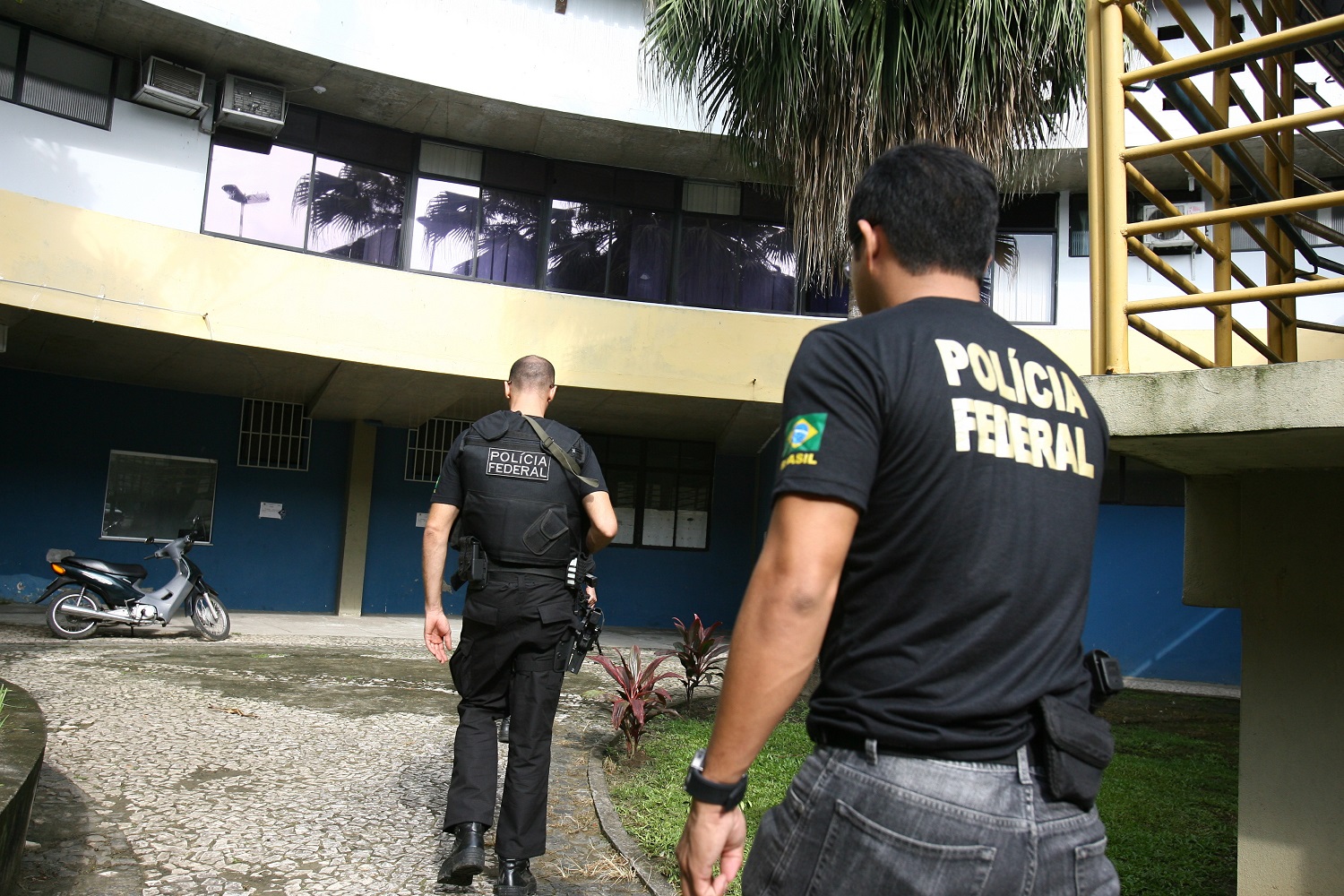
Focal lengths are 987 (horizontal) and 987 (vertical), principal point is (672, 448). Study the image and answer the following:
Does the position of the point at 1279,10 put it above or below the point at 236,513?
above

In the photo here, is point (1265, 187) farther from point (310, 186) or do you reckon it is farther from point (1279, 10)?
point (310, 186)

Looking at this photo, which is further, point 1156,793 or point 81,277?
point 81,277

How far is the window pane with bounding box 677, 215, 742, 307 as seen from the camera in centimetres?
1277

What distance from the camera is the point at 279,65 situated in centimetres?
1058

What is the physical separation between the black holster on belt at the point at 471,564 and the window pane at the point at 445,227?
880cm

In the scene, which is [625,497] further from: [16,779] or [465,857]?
[16,779]

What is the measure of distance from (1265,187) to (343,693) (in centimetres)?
633

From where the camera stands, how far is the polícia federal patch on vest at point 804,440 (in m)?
1.46

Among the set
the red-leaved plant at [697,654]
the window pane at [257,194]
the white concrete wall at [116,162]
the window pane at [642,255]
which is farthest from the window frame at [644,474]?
the red-leaved plant at [697,654]

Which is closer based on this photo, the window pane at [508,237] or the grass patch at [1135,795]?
the grass patch at [1135,795]

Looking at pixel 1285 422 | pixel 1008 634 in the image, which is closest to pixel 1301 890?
pixel 1285 422

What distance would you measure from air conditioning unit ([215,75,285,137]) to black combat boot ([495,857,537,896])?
31.6ft

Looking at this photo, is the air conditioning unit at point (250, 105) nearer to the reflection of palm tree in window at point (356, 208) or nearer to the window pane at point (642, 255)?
the reflection of palm tree in window at point (356, 208)

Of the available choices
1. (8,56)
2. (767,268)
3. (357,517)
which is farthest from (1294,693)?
(8,56)
